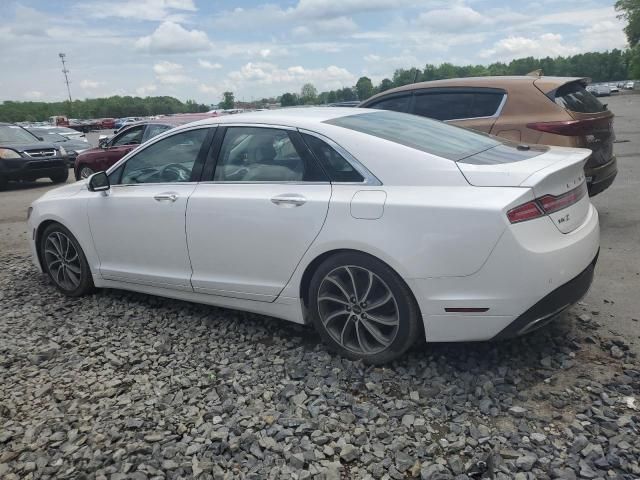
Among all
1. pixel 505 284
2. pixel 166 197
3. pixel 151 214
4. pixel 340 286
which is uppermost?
pixel 166 197

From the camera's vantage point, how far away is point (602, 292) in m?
4.22

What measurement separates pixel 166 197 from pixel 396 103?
3.74 metres

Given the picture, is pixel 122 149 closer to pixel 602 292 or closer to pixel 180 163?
pixel 180 163

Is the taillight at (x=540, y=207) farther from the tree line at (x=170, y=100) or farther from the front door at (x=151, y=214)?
the tree line at (x=170, y=100)

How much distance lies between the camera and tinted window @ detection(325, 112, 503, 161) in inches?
131

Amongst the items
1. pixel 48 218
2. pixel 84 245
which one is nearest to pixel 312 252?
pixel 84 245

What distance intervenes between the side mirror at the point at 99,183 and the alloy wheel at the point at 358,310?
86.2 inches

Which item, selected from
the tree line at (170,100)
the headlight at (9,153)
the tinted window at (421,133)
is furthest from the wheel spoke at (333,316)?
the tree line at (170,100)

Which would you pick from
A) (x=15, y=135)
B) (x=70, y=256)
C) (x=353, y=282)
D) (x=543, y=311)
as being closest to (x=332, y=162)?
(x=353, y=282)

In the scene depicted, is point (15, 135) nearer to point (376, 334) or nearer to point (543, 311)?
point (376, 334)

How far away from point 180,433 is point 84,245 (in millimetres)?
2434

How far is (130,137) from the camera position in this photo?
35.8 ft

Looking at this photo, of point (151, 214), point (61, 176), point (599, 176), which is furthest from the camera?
point (61, 176)

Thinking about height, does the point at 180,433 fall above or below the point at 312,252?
below
